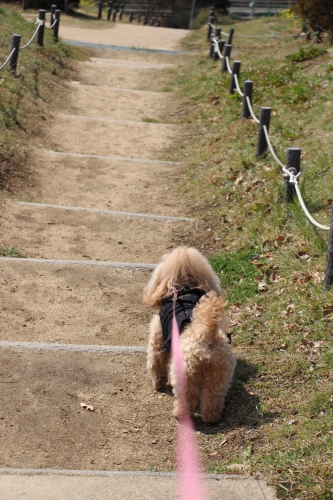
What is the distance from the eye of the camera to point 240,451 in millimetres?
4766

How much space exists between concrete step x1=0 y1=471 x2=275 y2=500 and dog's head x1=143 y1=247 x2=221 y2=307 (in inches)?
57.6

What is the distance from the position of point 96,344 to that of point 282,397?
69.4 inches

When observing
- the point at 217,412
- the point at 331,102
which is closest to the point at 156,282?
the point at 217,412

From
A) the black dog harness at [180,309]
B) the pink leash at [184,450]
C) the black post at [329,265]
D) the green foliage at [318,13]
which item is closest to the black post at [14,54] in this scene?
the green foliage at [318,13]

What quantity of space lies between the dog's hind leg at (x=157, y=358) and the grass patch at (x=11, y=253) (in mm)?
2651

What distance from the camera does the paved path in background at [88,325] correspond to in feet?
14.1

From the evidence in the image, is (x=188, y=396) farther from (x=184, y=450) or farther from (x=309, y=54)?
(x=309, y=54)

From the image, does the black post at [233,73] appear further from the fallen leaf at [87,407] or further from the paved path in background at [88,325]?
the fallen leaf at [87,407]

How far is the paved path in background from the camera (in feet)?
14.1

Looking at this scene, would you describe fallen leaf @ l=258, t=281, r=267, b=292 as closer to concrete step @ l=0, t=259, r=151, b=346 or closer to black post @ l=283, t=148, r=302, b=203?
concrete step @ l=0, t=259, r=151, b=346

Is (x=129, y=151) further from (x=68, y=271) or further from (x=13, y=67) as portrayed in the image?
(x=68, y=271)

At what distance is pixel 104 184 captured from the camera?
10.5m

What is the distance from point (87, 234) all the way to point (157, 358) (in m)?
3.37

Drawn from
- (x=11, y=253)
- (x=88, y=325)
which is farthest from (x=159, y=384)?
(x=11, y=253)
